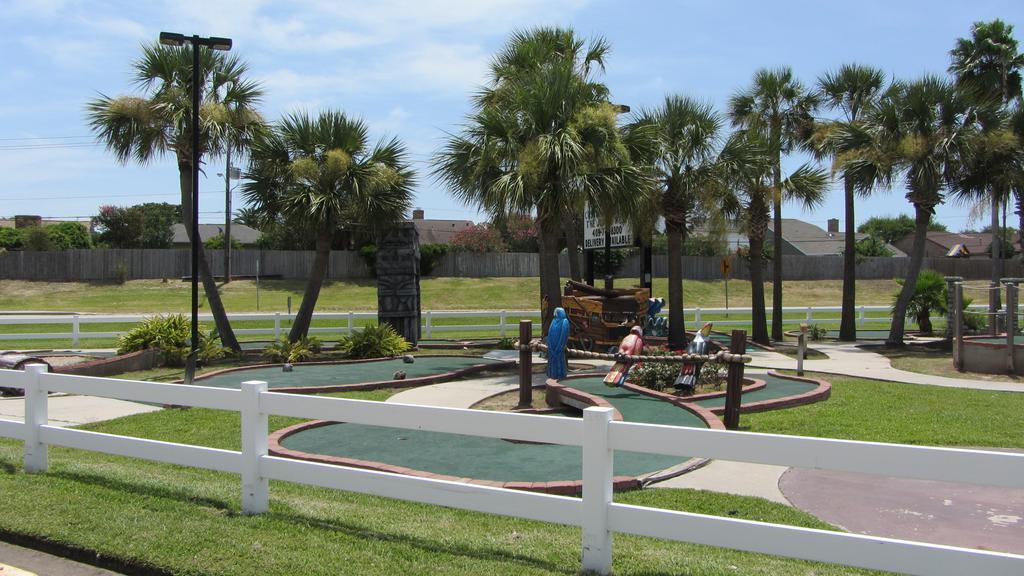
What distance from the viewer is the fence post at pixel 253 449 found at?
19.1 ft

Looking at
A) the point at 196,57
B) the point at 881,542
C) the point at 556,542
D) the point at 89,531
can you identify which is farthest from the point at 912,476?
the point at 196,57

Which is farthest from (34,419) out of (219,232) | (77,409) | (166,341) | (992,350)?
(219,232)

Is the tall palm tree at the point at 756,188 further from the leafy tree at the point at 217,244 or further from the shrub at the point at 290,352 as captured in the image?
the leafy tree at the point at 217,244

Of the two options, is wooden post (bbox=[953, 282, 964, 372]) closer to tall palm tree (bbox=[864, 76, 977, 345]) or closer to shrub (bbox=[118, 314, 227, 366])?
tall palm tree (bbox=[864, 76, 977, 345])

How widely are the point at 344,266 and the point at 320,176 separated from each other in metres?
32.6

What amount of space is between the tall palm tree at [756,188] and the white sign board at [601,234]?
8.33ft

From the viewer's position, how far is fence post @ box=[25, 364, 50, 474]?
284 inches

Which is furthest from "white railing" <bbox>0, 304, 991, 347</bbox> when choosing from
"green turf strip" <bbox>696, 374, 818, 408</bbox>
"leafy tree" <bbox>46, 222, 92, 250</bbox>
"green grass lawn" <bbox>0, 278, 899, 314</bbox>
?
"leafy tree" <bbox>46, 222, 92, 250</bbox>

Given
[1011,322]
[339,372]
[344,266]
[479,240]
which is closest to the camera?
[1011,322]

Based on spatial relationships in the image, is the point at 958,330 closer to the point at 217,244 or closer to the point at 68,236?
the point at 217,244

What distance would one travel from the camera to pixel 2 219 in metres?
77.1

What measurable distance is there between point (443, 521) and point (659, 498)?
6.83 ft

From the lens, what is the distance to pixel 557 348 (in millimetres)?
13633

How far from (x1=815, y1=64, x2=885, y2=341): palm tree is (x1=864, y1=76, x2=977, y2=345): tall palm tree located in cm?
49
